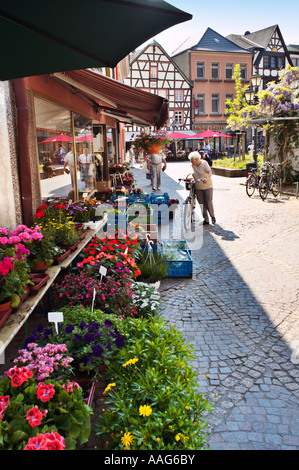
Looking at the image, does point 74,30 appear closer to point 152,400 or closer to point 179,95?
point 152,400

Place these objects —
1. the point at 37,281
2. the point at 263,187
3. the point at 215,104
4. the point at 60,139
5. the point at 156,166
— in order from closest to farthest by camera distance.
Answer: the point at 37,281 → the point at 60,139 → the point at 263,187 → the point at 156,166 → the point at 215,104

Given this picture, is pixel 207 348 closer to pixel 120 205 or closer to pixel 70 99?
pixel 120 205

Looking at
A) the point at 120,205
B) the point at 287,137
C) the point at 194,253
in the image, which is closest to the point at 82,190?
the point at 120,205

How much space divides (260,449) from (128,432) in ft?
3.23

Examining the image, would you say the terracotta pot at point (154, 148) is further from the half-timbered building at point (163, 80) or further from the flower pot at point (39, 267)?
the half-timbered building at point (163, 80)

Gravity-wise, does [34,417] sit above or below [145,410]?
above

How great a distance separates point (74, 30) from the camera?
202 centimetres

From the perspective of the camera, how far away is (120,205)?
7.61 metres

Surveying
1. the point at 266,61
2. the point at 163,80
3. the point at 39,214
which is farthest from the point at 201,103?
the point at 39,214

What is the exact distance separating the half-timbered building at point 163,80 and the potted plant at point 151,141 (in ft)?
87.5

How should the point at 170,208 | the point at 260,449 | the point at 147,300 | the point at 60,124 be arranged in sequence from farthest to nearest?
the point at 170,208, the point at 60,124, the point at 147,300, the point at 260,449

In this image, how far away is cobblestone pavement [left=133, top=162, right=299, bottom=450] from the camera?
109 inches

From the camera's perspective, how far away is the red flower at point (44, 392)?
1981 millimetres

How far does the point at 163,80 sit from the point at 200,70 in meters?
4.67
